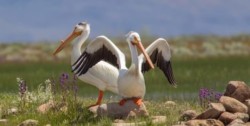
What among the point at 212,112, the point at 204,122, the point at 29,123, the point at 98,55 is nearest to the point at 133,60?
the point at 98,55

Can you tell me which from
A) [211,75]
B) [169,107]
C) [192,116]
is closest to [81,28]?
[169,107]

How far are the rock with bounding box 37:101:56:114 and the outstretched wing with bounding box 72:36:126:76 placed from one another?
0.84m

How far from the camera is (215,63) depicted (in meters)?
42.1

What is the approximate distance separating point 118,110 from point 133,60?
971 millimetres

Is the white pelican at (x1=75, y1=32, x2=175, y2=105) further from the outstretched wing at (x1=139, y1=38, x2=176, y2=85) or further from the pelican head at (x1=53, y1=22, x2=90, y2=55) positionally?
the pelican head at (x1=53, y1=22, x2=90, y2=55)

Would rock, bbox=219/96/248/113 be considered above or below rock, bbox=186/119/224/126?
above

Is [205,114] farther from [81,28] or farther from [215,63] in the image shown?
[215,63]

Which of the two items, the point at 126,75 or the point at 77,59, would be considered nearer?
the point at 126,75

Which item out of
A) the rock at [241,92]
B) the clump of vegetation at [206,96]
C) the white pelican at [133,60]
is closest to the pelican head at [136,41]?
the white pelican at [133,60]

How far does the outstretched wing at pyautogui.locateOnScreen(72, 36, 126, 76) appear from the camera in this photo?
16297 millimetres

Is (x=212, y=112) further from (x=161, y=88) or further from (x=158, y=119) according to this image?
(x=161, y=88)

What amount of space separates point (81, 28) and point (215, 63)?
2454 centimetres

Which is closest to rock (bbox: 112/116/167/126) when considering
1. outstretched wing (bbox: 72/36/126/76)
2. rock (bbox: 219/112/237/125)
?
rock (bbox: 219/112/237/125)

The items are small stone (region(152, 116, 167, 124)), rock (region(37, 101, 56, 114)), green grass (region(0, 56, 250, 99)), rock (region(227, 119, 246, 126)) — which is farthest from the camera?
green grass (region(0, 56, 250, 99))
